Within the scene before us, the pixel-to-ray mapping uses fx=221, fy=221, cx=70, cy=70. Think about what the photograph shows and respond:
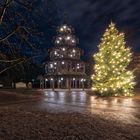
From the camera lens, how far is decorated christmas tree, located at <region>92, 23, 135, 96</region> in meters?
25.5

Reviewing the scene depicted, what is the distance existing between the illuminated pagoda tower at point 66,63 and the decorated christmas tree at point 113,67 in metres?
26.0

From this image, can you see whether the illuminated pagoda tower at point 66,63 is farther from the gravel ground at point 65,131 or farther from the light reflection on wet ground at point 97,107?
the gravel ground at point 65,131

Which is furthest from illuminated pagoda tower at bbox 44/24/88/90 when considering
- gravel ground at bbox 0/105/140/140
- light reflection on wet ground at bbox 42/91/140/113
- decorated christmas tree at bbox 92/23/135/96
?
gravel ground at bbox 0/105/140/140

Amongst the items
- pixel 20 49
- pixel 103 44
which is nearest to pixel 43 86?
pixel 103 44

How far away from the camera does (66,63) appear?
53.2m

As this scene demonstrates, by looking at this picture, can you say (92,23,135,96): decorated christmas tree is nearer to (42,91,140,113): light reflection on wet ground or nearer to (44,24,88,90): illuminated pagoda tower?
(42,91,140,113): light reflection on wet ground

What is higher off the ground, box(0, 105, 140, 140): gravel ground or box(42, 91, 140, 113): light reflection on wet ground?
box(42, 91, 140, 113): light reflection on wet ground

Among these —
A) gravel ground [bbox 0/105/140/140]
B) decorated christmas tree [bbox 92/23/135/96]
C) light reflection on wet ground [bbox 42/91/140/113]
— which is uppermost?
decorated christmas tree [bbox 92/23/135/96]

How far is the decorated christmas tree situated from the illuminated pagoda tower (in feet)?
85.4

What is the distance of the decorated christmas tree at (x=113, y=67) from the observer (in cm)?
2550

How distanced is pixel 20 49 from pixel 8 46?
59cm

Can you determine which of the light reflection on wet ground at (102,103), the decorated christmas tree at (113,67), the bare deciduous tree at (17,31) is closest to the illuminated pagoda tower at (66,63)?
the decorated christmas tree at (113,67)

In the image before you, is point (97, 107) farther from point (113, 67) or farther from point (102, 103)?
point (113, 67)

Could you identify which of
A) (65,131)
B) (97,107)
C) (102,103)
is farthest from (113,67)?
(65,131)
